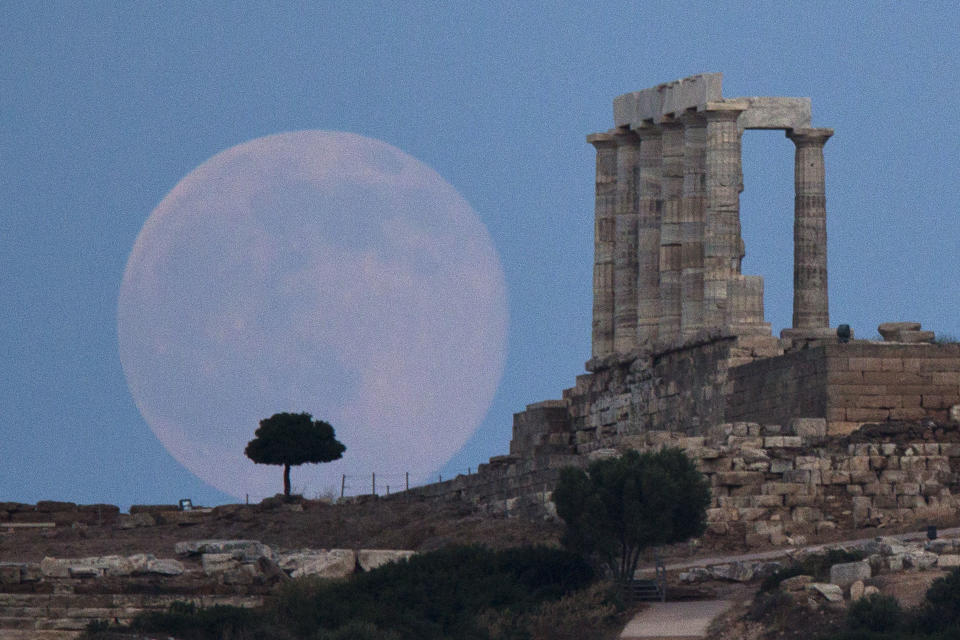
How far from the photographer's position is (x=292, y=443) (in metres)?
84.6

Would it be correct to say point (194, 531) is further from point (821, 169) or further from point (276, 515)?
point (821, 169)

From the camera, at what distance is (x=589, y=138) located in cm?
7794

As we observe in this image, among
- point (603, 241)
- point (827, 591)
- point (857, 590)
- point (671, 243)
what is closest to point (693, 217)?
point (671, 243)

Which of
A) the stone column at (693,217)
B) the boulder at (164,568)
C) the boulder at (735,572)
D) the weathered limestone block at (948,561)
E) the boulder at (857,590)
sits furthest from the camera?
the stone column at (693,217)

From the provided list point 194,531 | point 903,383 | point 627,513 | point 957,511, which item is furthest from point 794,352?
point 194,531

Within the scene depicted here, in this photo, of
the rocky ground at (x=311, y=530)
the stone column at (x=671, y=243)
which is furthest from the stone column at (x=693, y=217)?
the rocky ground at (x=311, y=530)

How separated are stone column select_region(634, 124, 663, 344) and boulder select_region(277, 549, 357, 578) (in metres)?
19.1

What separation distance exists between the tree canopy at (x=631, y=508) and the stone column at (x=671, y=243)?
17.1 metres

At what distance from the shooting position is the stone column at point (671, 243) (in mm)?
73875

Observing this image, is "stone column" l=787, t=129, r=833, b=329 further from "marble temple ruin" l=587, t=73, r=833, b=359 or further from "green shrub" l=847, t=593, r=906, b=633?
"green shrub" l=847, t=593, r=906, b=633

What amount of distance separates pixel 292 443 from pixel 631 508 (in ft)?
99.6

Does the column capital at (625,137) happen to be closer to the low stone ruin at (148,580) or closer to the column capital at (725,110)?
the column capital at (725,110)

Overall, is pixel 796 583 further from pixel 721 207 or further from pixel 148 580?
pixel 721 207

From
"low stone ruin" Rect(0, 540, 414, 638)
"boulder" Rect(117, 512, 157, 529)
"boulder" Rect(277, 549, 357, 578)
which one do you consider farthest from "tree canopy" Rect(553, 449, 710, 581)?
"boulder" Rect(117, 512, 157, 529)
